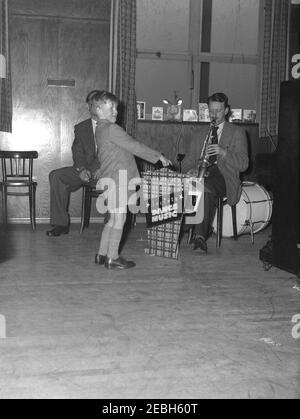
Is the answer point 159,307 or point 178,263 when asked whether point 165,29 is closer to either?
point 178,263

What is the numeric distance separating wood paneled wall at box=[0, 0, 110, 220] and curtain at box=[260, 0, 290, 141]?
6.59 ft

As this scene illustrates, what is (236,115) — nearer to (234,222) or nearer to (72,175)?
(234,222)

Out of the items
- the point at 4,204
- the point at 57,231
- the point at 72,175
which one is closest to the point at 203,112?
the point at 72,175

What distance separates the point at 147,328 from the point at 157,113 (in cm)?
442

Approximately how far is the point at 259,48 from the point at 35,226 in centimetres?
371

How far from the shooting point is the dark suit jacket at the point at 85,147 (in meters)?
5.95

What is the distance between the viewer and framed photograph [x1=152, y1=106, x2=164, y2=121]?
7047mm

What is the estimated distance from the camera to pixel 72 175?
237 inches

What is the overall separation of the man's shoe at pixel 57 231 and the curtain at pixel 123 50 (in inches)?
59.3

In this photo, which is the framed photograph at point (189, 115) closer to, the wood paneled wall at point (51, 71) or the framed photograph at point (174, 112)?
the framed photograph at point (174, 112)

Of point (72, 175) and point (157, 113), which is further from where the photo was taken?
point (157, 113)

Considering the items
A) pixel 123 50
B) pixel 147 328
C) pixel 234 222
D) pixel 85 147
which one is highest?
pixel 123 50

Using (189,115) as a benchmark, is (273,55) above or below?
above

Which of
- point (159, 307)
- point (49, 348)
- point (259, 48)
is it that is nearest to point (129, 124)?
point (259, 48)
